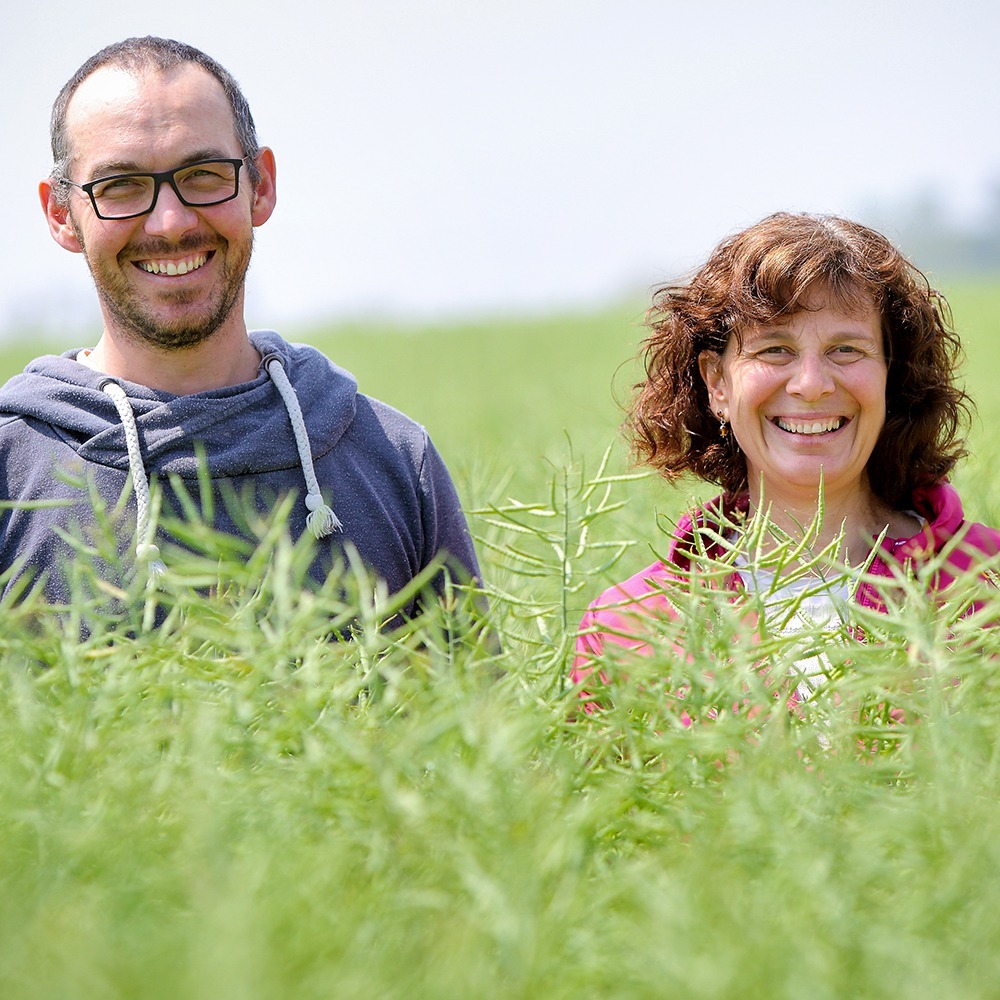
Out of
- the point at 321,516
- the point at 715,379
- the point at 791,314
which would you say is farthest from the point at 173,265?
the point at 791,314

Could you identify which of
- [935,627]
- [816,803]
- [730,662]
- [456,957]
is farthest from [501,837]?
[935,627]

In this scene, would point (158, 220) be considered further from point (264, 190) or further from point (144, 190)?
point (264, 190)

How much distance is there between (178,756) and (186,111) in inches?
72.2

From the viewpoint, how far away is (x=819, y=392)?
221cm

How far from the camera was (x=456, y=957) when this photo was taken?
2.64 feet

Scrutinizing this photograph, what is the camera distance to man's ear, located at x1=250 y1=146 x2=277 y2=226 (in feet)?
9.25

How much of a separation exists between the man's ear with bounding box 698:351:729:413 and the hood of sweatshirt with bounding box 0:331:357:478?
75 cm

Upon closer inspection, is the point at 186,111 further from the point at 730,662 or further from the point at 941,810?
the point at 941,810

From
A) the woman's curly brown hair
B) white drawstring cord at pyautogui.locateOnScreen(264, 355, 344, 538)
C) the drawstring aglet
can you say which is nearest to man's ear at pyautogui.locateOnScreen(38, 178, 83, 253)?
white drawstring cord at pyautogui.locateOnScreen(264, 355, 344, 538)

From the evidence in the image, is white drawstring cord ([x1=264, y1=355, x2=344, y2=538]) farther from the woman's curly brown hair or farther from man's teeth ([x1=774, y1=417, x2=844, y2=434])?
man's teeth ([x1=774, y1=417, x2=844, y2=434])

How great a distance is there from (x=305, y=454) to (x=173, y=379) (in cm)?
34

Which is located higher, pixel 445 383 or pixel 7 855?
pixel 7 855

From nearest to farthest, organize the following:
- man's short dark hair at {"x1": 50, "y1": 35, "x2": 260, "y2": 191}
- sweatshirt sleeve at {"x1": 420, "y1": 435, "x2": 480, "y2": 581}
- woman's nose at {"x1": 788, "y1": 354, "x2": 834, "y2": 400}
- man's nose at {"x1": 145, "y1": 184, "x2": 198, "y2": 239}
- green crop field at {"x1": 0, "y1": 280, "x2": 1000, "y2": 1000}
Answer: green crop field at {"x1": 0, "y1": 280, "x2": 1000, "y2": 1000} < woman's nose at {"x1": 788, "y1": 354, "x2": 834, "y2": 400} < man's nose at {"x1": 145, "y1": 184, "x2": 198, "y2": 239} < man's short dark hair at {"x1": 50, "y1": 35, "x2": 260, "y2": 191} < sweatshirt sleeve at {"x1": 420, "y1": 435, "x2": 480, "y2": 581}

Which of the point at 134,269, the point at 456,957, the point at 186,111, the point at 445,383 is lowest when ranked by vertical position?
the point at 445,383
